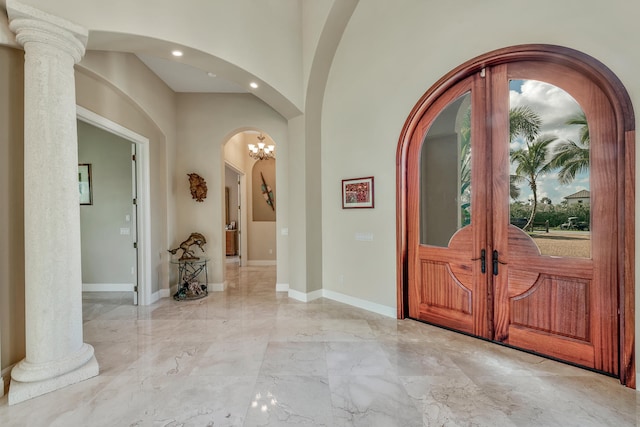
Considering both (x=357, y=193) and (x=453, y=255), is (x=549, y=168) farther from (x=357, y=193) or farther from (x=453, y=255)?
(x=357, y=193)

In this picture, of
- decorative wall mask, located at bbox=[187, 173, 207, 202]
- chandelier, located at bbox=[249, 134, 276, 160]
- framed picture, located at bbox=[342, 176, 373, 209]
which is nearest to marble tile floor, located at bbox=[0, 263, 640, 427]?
framed picture, located at bbox=[342, 176, 373, 209]

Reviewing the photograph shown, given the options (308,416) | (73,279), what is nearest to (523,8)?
(308,416)

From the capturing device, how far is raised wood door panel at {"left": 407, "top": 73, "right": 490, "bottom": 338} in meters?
2.91

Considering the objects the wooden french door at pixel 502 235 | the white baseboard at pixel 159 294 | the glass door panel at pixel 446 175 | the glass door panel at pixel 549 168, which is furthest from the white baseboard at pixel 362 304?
the white baseboard at pixel 159 294

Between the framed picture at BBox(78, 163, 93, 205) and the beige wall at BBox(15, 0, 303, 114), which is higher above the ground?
the beige wall at BBox(15, 0, 303, 114)

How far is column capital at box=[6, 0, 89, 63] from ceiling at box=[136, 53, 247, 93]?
5.17 ft

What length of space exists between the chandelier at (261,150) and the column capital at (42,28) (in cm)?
439

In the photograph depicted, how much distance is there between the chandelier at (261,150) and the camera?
671 cm

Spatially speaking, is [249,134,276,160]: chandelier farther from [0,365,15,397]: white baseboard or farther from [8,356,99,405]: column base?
[0,365,15,397]: white baseboard

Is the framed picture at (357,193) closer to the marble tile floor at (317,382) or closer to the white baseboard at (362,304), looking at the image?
the white baseboard at (362,304)

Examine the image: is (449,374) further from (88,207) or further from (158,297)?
(88,207)

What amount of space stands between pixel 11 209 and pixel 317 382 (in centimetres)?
276

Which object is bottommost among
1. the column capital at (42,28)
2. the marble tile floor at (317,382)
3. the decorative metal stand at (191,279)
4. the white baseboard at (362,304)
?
the marble tile floor at (317,382)

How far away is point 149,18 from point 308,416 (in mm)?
3613
